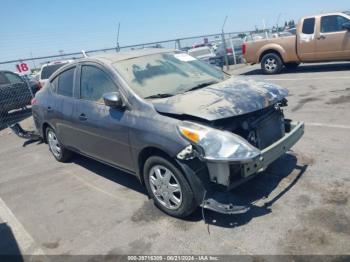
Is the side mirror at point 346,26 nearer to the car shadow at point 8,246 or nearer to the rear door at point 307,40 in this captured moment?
the rear door at point 307,40

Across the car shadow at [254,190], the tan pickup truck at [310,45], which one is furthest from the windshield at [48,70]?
the car shadow at [254,190]

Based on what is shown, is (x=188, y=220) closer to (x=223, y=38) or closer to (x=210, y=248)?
(x=210, y=248)

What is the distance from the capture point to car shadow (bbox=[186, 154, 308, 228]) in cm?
368

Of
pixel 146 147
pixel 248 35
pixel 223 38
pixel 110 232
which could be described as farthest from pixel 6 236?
pixel 248 35

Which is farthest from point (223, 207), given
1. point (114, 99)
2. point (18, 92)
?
point (18, 92)

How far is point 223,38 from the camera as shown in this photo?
59.8 feet

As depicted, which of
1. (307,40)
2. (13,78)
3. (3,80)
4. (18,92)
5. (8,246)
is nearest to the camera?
(8,246)

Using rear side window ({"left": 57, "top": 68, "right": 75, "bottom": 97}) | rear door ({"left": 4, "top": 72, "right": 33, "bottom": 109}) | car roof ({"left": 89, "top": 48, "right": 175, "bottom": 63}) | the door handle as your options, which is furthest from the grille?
rear door ({"left": 4, "top": 72, "right": 33, "bottom": 109})

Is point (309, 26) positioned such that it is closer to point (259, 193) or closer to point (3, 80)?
point (259, 193)

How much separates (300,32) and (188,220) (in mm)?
10041

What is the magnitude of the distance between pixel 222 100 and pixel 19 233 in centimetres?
281

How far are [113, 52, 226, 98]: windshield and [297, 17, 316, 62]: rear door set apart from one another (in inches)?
317

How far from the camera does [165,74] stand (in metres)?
4.51

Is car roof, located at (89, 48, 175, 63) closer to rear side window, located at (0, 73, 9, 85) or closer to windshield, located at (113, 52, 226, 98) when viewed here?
windshield, located at (113, 52, 226, 98)
